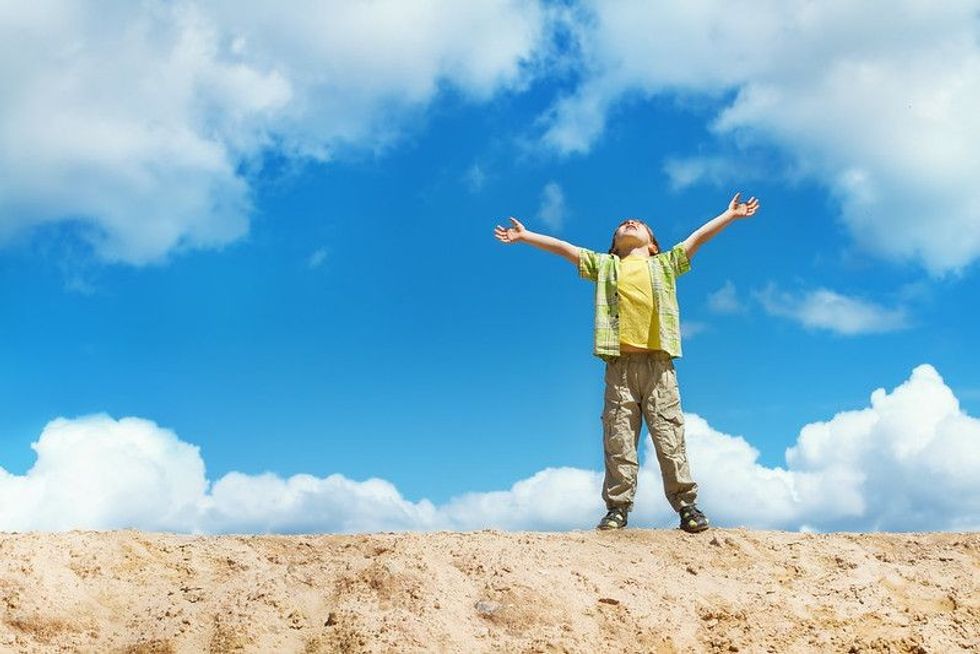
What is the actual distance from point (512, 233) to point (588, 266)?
71cm

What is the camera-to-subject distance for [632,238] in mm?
8258

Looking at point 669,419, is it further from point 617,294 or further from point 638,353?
point 617,294

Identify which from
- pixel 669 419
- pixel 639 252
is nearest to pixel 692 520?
pixel 669 419

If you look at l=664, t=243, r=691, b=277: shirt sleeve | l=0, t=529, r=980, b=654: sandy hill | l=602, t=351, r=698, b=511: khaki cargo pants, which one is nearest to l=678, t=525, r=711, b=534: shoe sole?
l=602, t=351, r=698, b=511: khaki cargo pants

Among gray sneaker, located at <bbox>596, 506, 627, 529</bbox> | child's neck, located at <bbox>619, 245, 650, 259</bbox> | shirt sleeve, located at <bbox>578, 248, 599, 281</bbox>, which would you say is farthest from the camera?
child's neck, located at <bbox>619, 245, 650, 259</bbox>

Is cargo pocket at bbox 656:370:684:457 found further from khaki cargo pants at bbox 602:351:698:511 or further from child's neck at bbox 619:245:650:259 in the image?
child's neck at bbox 619:245:650:259

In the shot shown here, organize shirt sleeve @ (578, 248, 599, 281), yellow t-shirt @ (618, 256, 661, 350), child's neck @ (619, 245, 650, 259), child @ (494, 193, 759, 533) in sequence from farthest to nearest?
child's neck @ (619, 245, 650, 259) → shirt sleeve @ (578, 248, 599, 281) → yellow t-shirt @ (618, 256, 661, 350) → child @ (494, 193, 759, 533)

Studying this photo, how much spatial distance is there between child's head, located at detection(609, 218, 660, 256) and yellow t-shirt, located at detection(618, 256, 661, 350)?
0.38 meters

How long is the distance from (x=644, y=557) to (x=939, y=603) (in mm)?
1916

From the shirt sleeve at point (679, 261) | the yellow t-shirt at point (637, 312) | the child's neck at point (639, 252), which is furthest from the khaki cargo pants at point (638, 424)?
the child's neck at point (639, 252)

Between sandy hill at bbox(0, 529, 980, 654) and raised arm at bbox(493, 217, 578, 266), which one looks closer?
sandy hill at bbox(0, 529, 980, 654)

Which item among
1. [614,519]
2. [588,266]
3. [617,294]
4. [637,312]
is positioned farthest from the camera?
[588,266]

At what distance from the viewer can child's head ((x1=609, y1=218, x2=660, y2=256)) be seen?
8.27 metres

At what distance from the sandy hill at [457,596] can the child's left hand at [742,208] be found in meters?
2.80
